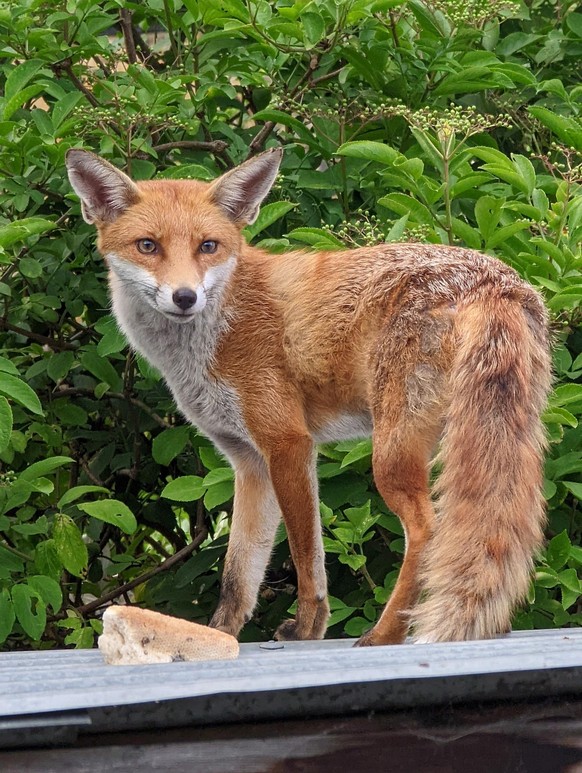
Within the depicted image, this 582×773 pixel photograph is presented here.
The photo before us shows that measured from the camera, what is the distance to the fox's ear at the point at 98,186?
3987mm

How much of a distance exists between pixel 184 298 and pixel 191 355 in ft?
1.11

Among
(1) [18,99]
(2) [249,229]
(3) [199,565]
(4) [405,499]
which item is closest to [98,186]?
(1) [18,99]

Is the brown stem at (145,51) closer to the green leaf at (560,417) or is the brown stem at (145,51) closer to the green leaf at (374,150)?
the green leaf at (374,150)

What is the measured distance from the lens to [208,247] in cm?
398

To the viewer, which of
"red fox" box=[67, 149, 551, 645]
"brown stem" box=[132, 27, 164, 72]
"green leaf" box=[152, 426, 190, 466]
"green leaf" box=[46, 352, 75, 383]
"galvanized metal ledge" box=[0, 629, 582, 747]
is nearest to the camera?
"galvanized metal ledge" box=[0, 629, 582, 747]

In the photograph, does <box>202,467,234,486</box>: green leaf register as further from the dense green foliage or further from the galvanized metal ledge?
the galvanized metal ledge

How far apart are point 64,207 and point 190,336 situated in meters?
1.38

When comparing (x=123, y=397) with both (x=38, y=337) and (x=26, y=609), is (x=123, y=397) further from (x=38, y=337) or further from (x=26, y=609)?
(x=26, y=609)

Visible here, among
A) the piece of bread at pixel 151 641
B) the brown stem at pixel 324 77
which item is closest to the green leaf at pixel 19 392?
the piece of bread at pixel 151 641

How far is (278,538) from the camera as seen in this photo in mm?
4254

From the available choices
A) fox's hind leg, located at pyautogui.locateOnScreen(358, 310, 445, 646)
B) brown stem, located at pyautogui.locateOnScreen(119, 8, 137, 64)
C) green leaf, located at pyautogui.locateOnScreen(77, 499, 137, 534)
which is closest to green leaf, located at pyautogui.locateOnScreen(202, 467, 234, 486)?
green leaf, located at pyautogui.locateOnScreen(77, 499, 137, 534)

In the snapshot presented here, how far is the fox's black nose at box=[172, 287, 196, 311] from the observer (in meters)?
3.67

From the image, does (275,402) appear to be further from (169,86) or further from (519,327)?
(169,86)

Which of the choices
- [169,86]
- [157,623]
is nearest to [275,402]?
[157,623]
